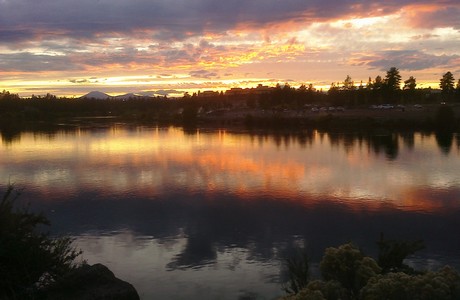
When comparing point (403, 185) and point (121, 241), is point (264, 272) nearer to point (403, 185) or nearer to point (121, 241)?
point (121, 241)

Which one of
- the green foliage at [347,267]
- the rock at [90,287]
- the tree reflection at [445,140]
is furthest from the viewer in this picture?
the tree reflection at [445,140]

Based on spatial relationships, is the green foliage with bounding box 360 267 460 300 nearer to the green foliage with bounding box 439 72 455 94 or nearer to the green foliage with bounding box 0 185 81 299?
the green foliage with bounding box 0 185 81 299

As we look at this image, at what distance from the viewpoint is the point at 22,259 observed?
8.21 meters

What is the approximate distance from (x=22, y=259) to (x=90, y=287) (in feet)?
4.02

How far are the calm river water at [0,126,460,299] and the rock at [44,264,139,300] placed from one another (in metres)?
2.87

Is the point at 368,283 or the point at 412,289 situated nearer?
the point at 412,289

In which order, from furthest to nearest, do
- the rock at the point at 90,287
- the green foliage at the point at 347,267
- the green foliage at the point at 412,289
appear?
the rock at the point at 90,287
the green foliage at the point at 347,267
the green foliage at the point at 412,289

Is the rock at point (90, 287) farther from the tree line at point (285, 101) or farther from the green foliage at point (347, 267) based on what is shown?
the tree line at point (285, 101)

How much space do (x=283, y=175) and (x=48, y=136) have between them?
1257 inches

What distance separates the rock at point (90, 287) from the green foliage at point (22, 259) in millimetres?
488

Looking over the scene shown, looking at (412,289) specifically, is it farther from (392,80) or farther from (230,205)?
(392,80)

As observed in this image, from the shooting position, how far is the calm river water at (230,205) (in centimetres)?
1285

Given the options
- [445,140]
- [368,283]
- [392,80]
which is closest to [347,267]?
[368,283]

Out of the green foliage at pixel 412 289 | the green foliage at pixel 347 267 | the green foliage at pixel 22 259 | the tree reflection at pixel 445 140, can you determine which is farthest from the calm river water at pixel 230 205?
the green foliage at pixel 412 289
